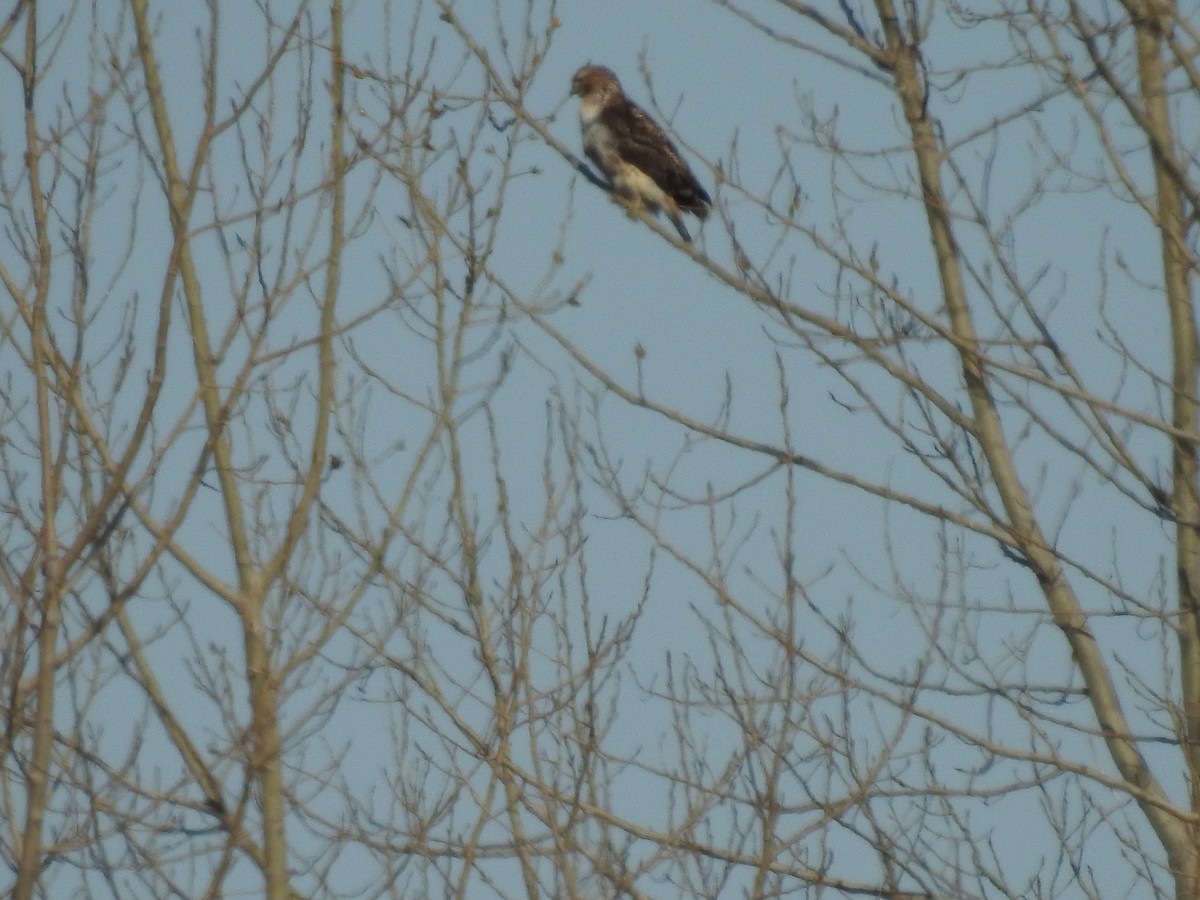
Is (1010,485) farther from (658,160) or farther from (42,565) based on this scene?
(658,160)

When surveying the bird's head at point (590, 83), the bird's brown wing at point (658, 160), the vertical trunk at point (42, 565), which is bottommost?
the vertical trunk at point (42, 565)

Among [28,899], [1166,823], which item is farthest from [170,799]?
[1166,823]

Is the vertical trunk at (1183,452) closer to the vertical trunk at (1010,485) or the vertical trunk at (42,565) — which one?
the vertical trunk at (1010,485)

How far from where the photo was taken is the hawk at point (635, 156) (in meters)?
8.16

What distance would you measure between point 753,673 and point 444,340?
1.23 meters

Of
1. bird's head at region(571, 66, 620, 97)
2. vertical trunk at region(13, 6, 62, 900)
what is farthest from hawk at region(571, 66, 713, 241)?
vertical trunk at region(13, 6, 62, 900)

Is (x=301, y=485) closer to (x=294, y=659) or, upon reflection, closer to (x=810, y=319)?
(x=294, y=659)

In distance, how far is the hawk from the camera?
8156 millimetres

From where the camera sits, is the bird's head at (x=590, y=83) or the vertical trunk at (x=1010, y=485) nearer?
the vertical trunk at (x=1010, y=485)

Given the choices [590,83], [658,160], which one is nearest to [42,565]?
[658,160]

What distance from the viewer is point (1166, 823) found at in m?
3.79

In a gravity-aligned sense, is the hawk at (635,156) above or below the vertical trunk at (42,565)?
above

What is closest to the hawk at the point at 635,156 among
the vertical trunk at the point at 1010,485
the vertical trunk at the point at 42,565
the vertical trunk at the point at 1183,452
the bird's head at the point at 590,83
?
the bird's head at the point at 590,83

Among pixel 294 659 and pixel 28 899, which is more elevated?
pixel 294 659
